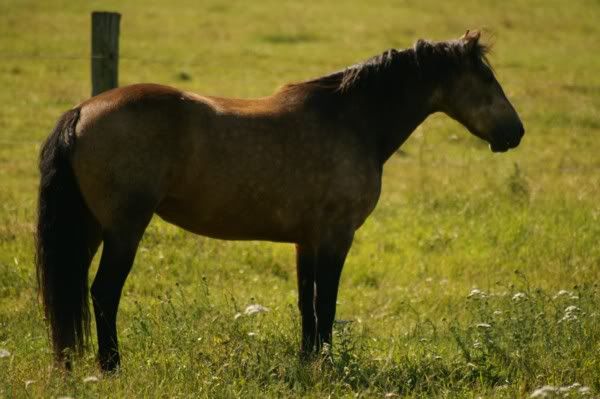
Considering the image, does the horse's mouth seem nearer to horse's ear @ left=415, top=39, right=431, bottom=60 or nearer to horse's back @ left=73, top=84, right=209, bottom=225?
horse's ear @ left=415, top=39, right=431, bottom=60

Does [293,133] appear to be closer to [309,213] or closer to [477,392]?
[309,213]

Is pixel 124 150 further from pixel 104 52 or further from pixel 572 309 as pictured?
pixel 104 52

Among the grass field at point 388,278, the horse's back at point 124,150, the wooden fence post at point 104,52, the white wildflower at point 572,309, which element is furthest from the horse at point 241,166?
the wooden fence post at point 104,52

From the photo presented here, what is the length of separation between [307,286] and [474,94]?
1.86 m

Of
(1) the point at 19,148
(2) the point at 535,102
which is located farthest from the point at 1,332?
(2) the point at 535,102

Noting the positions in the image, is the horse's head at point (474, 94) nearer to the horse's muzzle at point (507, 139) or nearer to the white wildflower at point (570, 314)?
the horse's muzzle at point (507, 139)

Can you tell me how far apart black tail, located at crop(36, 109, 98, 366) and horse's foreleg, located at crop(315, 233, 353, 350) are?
1.55m

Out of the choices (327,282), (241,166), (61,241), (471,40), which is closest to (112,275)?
(61,241)

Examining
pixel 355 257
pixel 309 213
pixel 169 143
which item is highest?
pixel 169 143

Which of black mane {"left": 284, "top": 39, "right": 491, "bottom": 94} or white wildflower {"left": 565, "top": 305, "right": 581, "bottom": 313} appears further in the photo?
black mane {"left": 284, "top": 39, "right": 491, "bottom": 94}

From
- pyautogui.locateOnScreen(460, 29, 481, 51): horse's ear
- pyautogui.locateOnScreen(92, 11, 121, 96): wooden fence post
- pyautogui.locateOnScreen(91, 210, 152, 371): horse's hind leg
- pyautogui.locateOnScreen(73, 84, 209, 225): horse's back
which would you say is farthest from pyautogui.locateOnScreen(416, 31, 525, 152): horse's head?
pyautogui.locateOnScreen(92, 11, 121, 96): wooden fence post

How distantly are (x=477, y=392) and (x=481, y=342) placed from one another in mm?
628

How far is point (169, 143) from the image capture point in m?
5.67

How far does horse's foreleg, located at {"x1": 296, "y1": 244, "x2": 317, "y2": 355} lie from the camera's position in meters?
6.43
